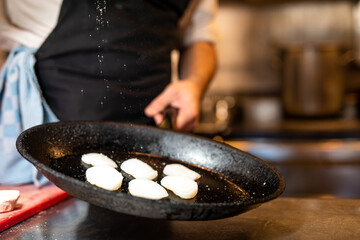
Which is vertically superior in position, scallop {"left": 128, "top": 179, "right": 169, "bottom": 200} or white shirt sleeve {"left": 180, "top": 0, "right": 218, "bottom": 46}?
white shirt sleeve {"left": 180, "top": 0, "right": 218, "bottom": 46}

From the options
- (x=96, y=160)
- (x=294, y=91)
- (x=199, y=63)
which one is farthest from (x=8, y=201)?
(x=294, y=91)

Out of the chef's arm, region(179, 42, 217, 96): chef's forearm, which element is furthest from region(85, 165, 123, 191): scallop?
region(179, 42, 217, 96): chef's forearm

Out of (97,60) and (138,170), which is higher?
(97,60)

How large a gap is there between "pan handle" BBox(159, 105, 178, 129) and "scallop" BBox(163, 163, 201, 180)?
1.21 feet

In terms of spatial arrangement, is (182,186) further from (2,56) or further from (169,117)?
(2,56)

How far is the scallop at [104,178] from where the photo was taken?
0.63 m

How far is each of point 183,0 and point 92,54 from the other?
0.39m

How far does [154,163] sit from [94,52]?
343mm

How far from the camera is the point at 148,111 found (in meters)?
1.06

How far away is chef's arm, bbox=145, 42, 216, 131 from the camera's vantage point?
1.09 meters

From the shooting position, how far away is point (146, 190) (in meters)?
0.62

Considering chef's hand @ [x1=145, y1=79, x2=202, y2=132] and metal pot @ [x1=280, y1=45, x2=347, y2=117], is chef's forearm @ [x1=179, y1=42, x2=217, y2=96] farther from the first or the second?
metal pot @ [x1=280, y1=45, x2=347, y2=117]

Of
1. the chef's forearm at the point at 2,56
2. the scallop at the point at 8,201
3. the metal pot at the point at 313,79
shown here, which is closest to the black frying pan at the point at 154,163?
the scallop at the point at 8,201

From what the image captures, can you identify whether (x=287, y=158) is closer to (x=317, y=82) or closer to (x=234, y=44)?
(x=317, y=82)
